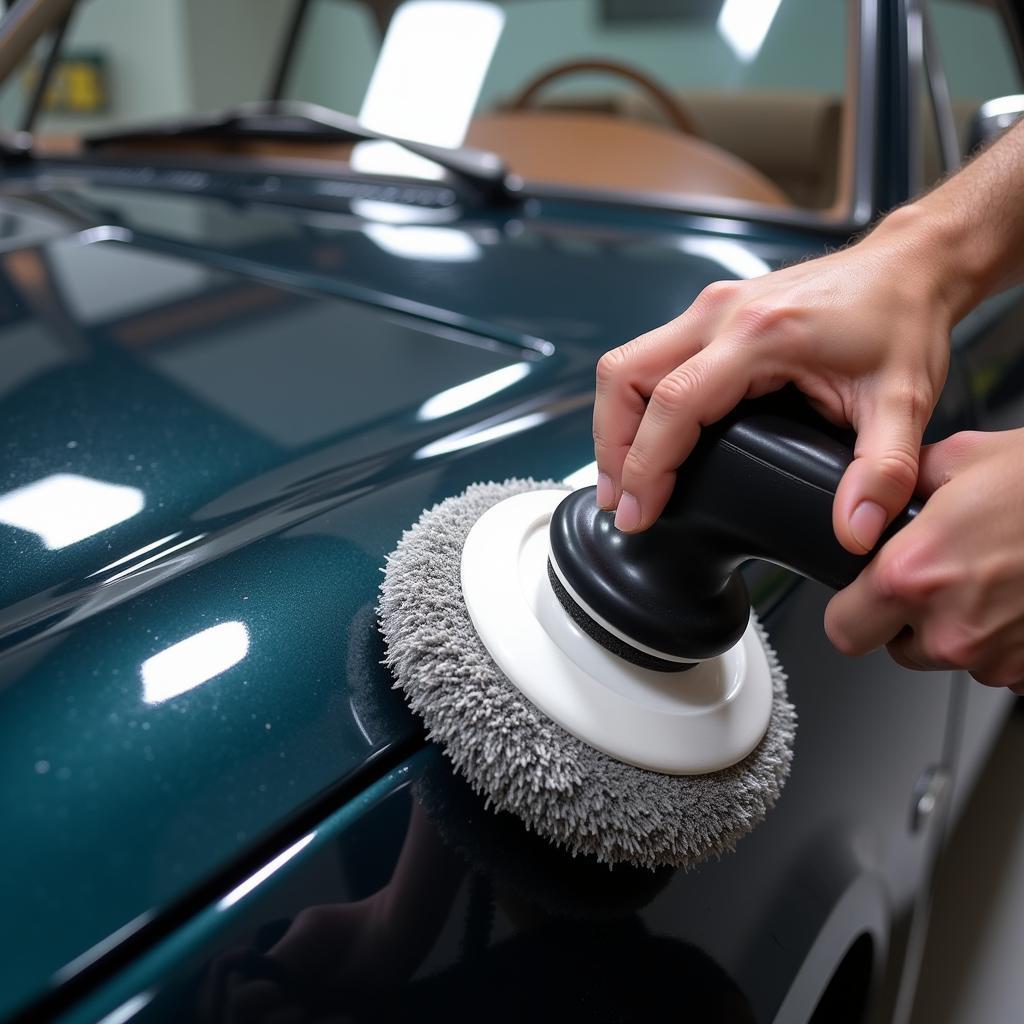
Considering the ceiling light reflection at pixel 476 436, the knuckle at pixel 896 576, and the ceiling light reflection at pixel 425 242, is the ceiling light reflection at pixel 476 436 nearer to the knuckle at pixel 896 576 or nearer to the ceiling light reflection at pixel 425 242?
the knuckle at pixel 896 576

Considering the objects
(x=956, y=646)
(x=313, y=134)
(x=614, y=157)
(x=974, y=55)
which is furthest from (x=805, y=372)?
(x=974, y=55)

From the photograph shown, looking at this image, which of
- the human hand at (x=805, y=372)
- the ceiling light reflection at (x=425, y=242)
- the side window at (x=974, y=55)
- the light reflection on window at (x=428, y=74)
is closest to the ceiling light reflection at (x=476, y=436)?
the human hand at (x=805, y=372)

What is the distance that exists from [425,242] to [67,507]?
59 centimetres

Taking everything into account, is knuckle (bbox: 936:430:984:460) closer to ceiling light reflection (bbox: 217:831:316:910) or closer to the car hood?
the car hood

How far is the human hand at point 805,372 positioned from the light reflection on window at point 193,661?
0.18 metres

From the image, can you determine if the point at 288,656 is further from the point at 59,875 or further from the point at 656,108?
the point at 656,108

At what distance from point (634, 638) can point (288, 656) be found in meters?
0.16

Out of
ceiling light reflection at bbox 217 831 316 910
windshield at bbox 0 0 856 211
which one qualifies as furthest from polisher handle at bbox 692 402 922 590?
windshield at bbox 0 0 856 211

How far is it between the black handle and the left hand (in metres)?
0.01

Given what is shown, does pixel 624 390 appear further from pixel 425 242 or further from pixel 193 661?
pixel 425 242

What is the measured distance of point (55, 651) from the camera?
1.34 feet

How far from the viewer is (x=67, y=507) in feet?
1.67

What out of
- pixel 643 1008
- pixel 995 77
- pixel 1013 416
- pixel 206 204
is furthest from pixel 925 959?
pixel 995 77

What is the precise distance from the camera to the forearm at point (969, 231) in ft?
1.98
